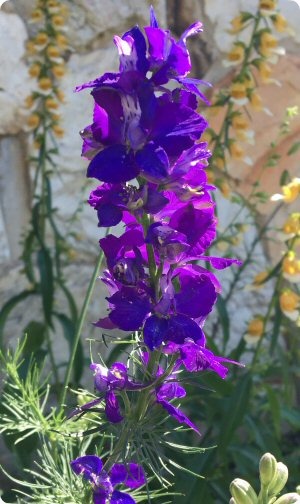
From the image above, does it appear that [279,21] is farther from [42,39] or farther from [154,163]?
[154,163]

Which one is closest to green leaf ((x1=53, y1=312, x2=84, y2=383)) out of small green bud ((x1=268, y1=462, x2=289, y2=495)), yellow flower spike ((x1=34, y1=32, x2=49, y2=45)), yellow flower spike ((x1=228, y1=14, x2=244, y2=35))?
yellow flower spike ((x1=34, y1=32, x2=49, y2=45))

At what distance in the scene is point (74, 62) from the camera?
203cm

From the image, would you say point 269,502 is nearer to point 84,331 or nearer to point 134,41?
point 134,41

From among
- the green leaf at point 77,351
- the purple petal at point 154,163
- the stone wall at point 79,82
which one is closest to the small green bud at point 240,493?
the purple petal at point 154,163

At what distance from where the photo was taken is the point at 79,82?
2.05 metres

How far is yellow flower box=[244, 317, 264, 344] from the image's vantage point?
1479mm

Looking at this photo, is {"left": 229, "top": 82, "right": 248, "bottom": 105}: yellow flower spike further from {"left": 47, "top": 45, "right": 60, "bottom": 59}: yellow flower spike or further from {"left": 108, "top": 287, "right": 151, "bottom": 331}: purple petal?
{"left": 108, "top": 287, "right": 151, "bottom": 331}: purple petal

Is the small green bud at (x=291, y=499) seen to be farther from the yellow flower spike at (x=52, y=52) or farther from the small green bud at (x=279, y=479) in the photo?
the yellow flower spike at (x=52, y=52)

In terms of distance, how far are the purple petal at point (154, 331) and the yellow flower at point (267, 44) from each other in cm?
103

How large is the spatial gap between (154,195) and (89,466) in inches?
9.6

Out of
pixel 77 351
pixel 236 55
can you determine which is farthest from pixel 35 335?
pixel 236 55

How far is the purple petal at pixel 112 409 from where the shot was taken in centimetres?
67

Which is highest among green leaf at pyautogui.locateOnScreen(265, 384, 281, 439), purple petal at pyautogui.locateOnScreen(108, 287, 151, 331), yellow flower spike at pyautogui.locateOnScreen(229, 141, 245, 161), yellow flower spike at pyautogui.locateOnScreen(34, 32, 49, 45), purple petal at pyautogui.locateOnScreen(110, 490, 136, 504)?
yellow flower spike at pyautogui.locateOnScreen(34, 32, 49, 45)

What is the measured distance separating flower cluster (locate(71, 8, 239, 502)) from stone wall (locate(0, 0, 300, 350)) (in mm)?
1338
